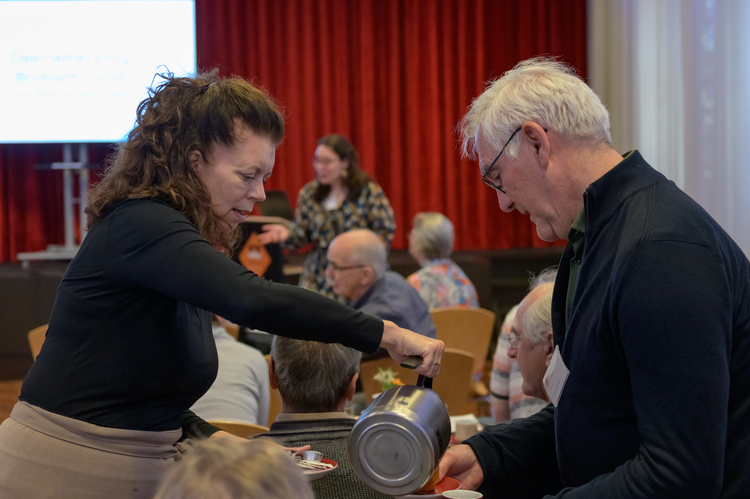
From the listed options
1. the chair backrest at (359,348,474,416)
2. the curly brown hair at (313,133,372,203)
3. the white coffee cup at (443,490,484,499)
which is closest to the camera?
the white coffee cup at (443,490,484,499)

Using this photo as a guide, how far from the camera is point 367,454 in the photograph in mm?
1104

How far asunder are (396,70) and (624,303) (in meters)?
6.08

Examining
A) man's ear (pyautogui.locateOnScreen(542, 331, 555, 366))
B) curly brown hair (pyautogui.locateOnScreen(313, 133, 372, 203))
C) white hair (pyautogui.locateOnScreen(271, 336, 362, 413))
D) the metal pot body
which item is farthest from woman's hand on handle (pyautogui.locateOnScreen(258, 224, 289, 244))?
the metal pot body

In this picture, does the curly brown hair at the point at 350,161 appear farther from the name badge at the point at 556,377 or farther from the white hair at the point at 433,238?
the name badge at the point at 556,377

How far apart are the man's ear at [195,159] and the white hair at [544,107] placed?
1.62 ft

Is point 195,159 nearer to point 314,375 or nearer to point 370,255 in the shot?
point 314,375

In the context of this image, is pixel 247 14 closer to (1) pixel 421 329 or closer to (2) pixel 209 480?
(1) pixel 421 329

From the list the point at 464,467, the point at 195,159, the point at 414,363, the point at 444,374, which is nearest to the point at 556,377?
the point at 414,363

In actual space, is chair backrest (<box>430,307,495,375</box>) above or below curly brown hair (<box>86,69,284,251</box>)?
below

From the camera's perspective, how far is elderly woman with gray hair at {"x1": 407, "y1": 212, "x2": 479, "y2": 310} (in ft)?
12.6

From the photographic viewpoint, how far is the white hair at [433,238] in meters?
3.97

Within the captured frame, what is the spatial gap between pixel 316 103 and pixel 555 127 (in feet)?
19.1

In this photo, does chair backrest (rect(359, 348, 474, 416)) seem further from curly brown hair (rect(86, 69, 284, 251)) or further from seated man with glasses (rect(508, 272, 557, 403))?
curly brown hair (rect(86, 69, 284, 251))

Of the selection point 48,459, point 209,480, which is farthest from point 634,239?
point 48,459
